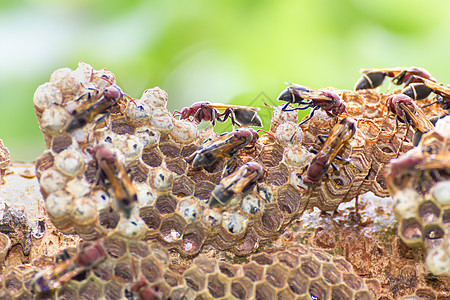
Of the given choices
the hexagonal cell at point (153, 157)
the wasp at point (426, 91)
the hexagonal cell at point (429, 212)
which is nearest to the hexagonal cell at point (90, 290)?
the hexagonal cell at point (153, 157)

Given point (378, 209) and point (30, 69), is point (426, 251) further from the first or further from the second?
point (30, 69)

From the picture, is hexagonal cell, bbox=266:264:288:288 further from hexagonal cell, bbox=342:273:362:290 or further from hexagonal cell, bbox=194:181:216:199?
hexagonal cell, bbox=194:181:216:199

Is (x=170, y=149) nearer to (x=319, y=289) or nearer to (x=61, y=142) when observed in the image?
(x=61, y=142)

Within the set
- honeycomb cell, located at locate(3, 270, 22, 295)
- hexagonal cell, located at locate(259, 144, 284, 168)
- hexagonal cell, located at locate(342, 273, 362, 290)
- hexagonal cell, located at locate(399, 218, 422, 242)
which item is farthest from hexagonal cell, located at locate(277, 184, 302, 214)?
honeycomb cell, located at locate(3, 270, 22, 295)

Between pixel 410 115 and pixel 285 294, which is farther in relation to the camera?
pixel 410 115

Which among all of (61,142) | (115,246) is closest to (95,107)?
(61,142)

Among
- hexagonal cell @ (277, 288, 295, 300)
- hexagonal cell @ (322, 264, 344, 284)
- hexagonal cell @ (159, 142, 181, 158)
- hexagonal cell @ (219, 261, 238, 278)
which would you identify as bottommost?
hexagonal cell @ (322, 264, 344, 284)
